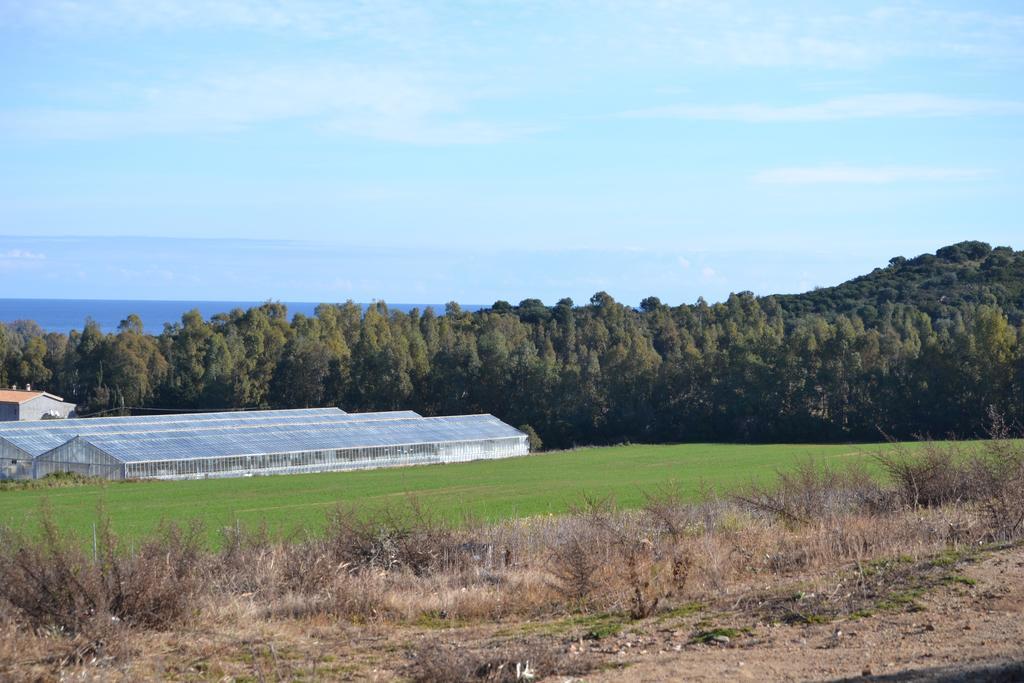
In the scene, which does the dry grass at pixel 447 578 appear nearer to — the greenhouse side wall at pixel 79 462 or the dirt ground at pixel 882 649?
the dirt ground at pixel 882 649

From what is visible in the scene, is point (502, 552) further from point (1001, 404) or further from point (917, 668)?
point (1001, 404)

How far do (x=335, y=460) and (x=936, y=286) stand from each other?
7704cm

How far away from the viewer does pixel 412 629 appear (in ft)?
49.2

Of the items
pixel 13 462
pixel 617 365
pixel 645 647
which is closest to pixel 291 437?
pixel 13 462

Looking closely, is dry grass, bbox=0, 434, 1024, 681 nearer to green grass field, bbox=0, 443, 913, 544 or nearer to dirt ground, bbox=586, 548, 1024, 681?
dirt ground, bbox=586, 548, 1024, 681

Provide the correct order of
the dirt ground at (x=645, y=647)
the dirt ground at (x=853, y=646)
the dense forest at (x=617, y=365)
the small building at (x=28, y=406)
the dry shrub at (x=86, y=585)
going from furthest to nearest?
1. the small building at (x=28, y=406)
2. the dense forest at (x=617, y=365)
3. the dry shrub at (x=86, y=585)
4. the dirt ground at (x=645, y=647)
5. the dirt ground at (x=853, y=646)

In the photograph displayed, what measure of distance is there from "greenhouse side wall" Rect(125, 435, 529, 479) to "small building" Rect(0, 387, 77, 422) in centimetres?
3290

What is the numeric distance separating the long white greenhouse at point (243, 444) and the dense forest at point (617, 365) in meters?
13.9

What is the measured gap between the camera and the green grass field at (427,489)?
36.5 m

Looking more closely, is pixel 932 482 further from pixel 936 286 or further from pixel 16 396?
pixel 936 286

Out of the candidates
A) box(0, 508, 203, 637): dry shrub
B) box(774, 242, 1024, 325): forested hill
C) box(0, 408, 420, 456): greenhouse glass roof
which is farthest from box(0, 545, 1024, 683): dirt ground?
box(774, 242, 1024, 325): forested hill

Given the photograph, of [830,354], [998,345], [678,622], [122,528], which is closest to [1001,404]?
[998,345]

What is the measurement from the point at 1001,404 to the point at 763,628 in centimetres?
6331

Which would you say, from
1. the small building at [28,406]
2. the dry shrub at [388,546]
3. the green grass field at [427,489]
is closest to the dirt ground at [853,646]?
the dry shrub at [388,546]
